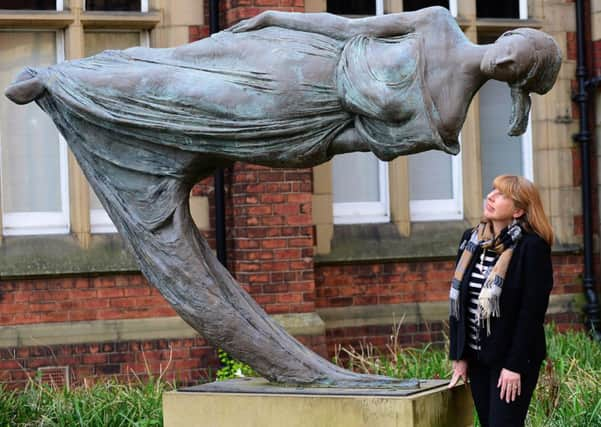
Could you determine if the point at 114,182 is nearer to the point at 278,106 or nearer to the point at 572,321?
the point at 278,106

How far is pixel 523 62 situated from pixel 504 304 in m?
1.08

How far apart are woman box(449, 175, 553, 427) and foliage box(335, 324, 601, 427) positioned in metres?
1.59

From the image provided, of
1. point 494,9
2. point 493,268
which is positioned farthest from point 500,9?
point 493,268

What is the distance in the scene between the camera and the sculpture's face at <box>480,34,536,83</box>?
499 centimetres

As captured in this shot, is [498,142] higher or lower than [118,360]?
higher

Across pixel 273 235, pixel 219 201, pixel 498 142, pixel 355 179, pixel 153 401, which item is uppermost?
pixel 498 142

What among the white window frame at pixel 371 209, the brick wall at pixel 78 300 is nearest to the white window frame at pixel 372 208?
the white window frame at pixel 371 209

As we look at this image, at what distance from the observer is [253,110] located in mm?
5320

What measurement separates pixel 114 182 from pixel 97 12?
4.52 metres

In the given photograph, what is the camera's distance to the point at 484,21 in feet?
35.5

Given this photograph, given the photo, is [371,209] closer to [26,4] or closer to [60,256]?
[60,256]

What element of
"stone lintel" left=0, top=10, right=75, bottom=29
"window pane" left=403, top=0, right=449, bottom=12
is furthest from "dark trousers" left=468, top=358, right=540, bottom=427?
"window pane" left=403, top=0, right=449, bottom=12

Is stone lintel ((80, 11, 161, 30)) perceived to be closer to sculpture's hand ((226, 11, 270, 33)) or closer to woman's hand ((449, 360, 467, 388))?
sculpture's hand ((226, 11, 270, 33))

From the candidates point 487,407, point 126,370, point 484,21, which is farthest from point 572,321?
point 487,407
